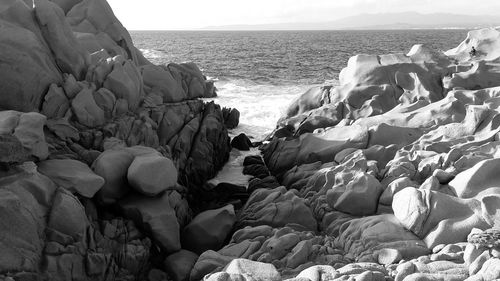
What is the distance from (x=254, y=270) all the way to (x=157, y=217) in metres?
3.05

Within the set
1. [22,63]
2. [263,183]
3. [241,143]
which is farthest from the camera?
[241,143]

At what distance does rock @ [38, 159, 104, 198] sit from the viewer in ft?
32.2

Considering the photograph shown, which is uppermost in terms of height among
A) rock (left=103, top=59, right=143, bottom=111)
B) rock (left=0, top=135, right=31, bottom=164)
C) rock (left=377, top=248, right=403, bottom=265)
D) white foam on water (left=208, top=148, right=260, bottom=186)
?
rock (left=103, top=59, right=143, bottom=111)

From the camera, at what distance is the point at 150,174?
433 inches

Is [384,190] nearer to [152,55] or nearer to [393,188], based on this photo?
[393,188]

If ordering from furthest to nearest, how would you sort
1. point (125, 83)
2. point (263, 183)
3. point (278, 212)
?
point (263, 183) → point (125, 83) → point (278, 212)

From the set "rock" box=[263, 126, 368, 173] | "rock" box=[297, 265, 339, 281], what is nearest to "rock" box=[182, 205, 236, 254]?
"rock" box=[297, 265, 339, 281]

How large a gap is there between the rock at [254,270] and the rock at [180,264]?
156 centimetres

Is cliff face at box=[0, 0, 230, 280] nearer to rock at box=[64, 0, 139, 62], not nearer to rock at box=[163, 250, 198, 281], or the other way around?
rock at box=[163, 250, 198, 281]

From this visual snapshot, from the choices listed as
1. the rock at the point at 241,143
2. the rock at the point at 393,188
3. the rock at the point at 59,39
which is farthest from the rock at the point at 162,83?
the rock at the point at 393,188

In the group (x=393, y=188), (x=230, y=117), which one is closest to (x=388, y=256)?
(x=393, y=188)

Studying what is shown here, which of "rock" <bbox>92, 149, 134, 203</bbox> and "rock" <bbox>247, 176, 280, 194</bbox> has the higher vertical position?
"rock" <bbox>92, 149, 134, 203</bbox>

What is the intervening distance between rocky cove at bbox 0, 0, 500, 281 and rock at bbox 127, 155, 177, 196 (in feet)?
0.13

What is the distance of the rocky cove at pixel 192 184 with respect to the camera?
9.11 m
